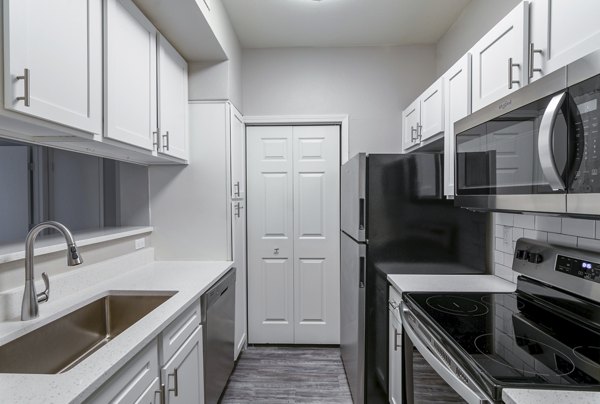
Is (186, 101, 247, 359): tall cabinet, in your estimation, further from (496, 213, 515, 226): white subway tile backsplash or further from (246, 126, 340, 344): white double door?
(496, 213, 515, 226): white subway tile backsplash

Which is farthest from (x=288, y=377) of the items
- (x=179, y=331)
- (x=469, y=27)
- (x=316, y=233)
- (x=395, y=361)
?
(x=469, y=27)

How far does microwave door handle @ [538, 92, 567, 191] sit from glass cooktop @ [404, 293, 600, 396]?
1.63 feet

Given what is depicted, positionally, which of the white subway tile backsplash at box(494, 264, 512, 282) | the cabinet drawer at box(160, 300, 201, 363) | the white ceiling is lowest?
the cabinet drawer at box(160, 300, 201, 363)

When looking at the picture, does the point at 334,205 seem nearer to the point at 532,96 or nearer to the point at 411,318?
the point at 411,318

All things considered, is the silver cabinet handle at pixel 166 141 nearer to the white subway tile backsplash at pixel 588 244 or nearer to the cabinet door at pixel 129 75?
the cabinet door at pixel 129 75

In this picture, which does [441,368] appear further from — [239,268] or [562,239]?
[239,268]

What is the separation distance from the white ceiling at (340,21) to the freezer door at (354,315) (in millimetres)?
1599

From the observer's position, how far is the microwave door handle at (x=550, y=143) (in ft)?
2.97

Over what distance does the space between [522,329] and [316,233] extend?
78.0 inches

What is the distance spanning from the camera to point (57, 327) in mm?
1318

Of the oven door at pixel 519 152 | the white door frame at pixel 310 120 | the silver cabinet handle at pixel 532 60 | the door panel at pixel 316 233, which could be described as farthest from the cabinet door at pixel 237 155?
the silver cabinet handle at pixel 532 60

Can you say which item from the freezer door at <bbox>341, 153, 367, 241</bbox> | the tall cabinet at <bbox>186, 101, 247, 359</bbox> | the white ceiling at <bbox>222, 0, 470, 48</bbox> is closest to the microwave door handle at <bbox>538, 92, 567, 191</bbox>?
the freezer door at <bbox>341, 153, 367, 241</bbox>

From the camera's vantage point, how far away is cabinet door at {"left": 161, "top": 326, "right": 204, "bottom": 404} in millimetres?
1380

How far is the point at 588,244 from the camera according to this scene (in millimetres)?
1349
